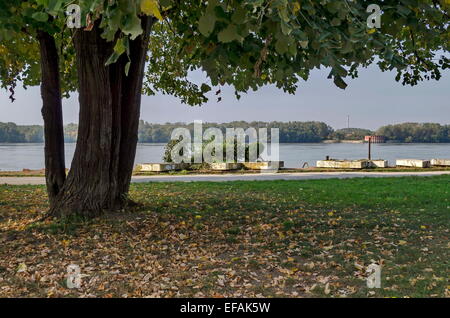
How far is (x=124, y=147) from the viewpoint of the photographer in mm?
8297

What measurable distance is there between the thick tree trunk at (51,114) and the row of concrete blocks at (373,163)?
19002 millimetres

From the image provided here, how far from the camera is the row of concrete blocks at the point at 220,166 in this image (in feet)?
75.2

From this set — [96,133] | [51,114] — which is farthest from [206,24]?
[51,114]

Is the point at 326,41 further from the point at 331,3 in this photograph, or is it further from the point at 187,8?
the point at 187,8

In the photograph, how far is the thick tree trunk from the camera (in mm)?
8008

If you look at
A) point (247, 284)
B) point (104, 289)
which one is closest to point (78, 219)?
point (104, 289)

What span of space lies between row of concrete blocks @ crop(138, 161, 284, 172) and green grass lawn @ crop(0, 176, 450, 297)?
12.9m

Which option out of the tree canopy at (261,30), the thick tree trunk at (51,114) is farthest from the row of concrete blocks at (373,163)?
the thick tree trunk at (51,114)

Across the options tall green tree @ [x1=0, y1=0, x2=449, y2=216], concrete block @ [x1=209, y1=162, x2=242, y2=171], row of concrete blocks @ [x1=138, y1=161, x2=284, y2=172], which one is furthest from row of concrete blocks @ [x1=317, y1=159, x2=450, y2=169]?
tall green tree @ [x1=0, y1=0, x2=449, y2=216]

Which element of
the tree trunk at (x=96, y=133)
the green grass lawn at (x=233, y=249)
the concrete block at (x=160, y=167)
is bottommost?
the green grass lawn at (x=233, y=249)

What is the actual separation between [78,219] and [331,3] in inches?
205

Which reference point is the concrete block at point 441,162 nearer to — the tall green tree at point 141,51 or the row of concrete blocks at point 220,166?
the row of concrete blocks at point 220,166

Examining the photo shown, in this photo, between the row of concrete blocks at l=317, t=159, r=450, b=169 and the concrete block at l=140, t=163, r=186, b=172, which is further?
the row of concrete blocks at l=317, t=159, r=450, b=169

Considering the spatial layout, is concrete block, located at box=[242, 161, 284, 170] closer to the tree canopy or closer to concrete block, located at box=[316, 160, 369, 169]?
concrete block, located at box=[316, 160, 369, 169]
